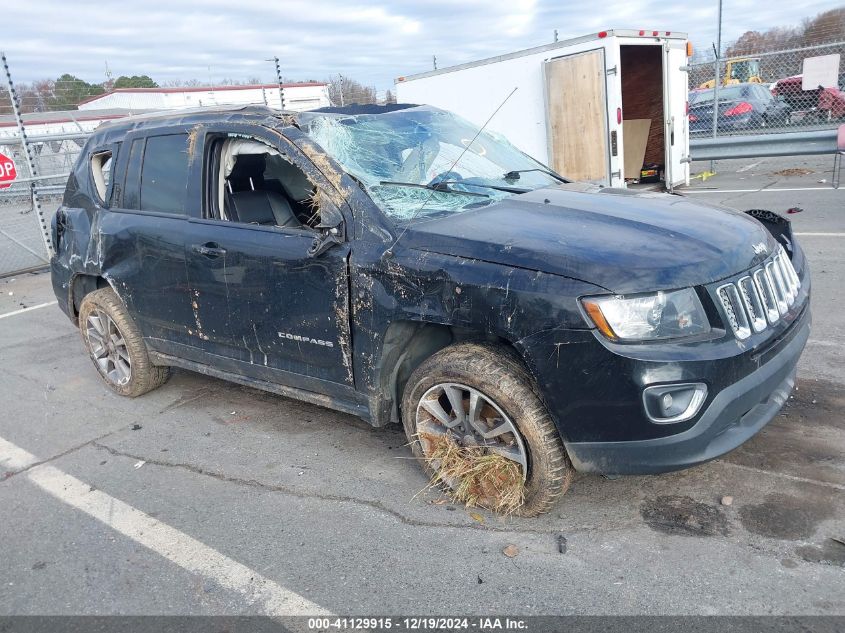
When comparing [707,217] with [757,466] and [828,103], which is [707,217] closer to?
[757,466]

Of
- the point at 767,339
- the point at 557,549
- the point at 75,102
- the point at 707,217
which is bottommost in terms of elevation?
the point at 557,549

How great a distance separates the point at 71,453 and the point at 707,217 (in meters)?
3.94

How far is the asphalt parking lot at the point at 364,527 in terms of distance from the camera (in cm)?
267

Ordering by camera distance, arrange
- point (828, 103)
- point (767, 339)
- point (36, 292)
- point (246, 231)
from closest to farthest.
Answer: point (767, 339)
point (246, 231)
point (36, 292)
point (828, 103)

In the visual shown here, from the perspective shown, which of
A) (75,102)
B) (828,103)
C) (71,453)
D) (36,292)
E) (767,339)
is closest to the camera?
(767,339)

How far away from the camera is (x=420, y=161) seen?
383 cm

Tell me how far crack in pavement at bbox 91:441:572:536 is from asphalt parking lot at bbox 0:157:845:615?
0.04ft

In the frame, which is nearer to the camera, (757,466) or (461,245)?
(461,245)

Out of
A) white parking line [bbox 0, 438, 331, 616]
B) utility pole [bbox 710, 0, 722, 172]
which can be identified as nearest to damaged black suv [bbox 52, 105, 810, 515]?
white parking line [bbox 0, 438, 331, 616]

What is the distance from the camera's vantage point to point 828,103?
1609 cm

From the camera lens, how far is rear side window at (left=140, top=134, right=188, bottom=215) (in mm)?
4172

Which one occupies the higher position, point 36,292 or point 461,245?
point 461,245

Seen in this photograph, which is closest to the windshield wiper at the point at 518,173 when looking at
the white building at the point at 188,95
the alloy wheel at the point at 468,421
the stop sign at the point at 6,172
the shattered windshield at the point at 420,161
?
the shattered windshield at the point at 420,161

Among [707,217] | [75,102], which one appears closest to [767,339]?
[707,217]
